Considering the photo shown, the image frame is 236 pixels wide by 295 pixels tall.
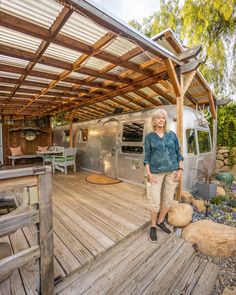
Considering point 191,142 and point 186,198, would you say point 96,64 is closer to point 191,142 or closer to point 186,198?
point 191,142

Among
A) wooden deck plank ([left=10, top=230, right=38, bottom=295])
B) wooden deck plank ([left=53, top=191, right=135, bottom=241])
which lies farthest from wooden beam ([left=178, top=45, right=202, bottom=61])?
wooden deck plank ([left=10, top=230, right=38, bottom=295])

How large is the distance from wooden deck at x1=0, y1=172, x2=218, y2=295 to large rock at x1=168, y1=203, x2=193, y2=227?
1.20 feet

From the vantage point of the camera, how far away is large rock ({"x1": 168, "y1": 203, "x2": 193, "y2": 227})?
9.39 feet

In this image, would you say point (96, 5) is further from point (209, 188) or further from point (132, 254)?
point (209, 188)

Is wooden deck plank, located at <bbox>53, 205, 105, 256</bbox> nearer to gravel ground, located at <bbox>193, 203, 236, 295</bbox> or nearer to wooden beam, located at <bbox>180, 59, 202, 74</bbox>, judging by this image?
gravel ground, located at <bbox>193, 203, 236, 295</bbox>

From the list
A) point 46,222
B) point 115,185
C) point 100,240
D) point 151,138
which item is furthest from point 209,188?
point 46,222

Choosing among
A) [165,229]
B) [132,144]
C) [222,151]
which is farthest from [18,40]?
[222,151]

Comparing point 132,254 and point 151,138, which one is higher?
point 151,138

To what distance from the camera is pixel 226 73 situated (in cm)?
726

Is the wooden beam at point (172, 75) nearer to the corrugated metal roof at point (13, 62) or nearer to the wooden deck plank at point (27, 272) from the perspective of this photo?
the corrugated metal roof at point (13, 62)

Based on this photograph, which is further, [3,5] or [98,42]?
[98,42]

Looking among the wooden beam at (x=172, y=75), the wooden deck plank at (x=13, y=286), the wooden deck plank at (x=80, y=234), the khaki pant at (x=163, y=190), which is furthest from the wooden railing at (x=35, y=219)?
the wooden beam at (x=172, y=75)

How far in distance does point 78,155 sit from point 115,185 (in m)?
3.19

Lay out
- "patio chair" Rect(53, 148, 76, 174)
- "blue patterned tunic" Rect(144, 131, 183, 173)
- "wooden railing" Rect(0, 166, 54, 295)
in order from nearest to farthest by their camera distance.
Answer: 1. "wooden railing" Rect(0, 166, 54, 295)
2. "blue patterned tunic" Rect(144, 131, 183, 173)
3. "patio chair" Rect(53, 148, 76, 174)
